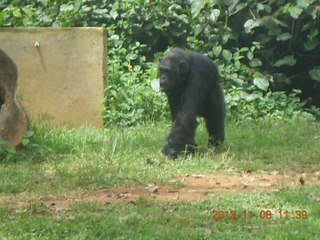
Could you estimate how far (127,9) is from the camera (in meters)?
13.5

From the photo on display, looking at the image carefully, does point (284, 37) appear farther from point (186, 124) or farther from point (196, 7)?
point (186, 124)

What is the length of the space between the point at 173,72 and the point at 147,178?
73.6 inches

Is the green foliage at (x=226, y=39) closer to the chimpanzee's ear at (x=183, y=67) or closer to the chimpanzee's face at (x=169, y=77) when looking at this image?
the chimpanzee's face at (x=169, y=77)

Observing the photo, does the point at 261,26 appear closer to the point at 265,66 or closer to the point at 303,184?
the point at 265,66

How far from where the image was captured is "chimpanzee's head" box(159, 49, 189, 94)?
936 centimetres

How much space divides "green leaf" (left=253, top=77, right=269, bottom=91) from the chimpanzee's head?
332cm

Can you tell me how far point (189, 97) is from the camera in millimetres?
9242

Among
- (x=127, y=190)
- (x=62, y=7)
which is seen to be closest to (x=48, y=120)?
(x=62, y=7)

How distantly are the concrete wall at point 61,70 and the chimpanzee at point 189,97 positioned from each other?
2.12 m

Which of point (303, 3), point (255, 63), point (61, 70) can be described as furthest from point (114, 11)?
point (303, 3)

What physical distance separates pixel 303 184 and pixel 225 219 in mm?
1609

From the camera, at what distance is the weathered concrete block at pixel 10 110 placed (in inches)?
348
